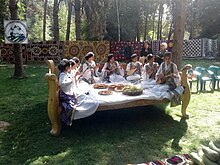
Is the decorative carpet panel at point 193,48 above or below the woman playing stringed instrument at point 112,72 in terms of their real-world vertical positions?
above

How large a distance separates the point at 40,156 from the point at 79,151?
0.56 metres

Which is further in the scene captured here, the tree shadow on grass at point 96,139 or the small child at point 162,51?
the small child at point 162,51

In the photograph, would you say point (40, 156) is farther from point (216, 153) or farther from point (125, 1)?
Answer: point (125, 1)

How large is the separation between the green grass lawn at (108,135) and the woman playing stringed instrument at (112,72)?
1.37 meters

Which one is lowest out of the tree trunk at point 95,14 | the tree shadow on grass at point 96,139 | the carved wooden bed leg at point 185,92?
the tree shadow on grass at point 96,139

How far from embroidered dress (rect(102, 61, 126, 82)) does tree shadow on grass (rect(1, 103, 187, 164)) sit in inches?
64.9

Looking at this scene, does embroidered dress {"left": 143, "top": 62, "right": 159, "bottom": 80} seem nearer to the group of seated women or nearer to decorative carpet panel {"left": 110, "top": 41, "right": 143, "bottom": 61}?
the group of seated women

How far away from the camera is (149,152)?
404cm

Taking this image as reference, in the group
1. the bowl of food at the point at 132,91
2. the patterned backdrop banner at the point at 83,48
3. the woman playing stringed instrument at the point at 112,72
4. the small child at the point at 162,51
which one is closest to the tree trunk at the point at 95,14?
the patterned backdrop banner at the point at 83,48

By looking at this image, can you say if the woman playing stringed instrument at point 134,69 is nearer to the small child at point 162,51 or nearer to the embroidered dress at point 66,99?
the small child at point 162,51

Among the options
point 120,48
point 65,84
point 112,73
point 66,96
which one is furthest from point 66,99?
point 120,48

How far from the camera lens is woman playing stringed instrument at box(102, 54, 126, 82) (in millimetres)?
7477

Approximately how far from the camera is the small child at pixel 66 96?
456 cm

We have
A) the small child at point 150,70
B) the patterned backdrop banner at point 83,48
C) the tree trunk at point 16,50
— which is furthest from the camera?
the patterned backdrop banner at point 83,48
